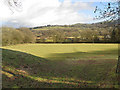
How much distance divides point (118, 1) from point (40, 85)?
6390 mm

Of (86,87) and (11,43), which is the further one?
(11,43)

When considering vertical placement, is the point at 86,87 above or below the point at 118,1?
below

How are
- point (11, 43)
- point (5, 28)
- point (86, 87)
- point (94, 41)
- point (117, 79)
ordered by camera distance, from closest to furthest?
point (117, 79) < point (86, 87) < point (5, 28) < point (11, 43) < point (94, 41)

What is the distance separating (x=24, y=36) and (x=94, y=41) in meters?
37.1

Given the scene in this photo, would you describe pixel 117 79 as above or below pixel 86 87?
above

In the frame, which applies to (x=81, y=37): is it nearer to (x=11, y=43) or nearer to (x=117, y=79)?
(x=11, y=43)

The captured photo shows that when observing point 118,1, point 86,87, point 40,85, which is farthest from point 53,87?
point 118,1

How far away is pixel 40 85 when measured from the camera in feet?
24.8

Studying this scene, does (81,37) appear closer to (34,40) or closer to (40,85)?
(34,40)

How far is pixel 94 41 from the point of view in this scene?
63594 millimetres

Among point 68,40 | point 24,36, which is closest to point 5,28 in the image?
point 24,36

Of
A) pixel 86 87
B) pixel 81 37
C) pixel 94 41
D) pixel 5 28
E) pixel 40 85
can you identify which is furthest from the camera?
pixel 81 37

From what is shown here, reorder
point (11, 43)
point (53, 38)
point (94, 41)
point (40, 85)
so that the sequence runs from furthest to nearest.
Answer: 1. point (53, 38)
2. point (94, 41)
3. point (11, 43)
4. point (40, 85)

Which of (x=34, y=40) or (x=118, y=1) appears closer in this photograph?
(x=118, y=1)
